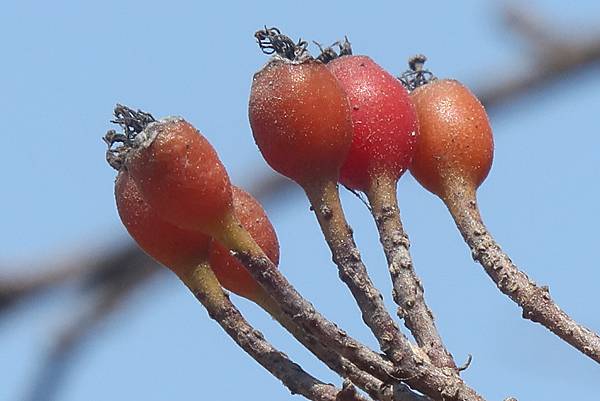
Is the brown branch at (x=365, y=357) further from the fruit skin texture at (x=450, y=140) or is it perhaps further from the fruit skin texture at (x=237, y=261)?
the fruit skin texture at (x=450, y=140)

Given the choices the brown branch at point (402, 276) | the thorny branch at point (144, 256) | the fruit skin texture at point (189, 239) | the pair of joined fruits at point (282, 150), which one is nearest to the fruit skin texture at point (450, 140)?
the pair of joined fruits at point (282, 150)

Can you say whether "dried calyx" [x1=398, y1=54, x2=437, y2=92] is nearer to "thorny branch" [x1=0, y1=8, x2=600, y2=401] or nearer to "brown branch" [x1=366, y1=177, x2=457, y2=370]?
"brown branch" [x1=366, y1=177, x2=457, y2=370]

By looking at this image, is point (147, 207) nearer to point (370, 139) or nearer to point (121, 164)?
point (121, 164)

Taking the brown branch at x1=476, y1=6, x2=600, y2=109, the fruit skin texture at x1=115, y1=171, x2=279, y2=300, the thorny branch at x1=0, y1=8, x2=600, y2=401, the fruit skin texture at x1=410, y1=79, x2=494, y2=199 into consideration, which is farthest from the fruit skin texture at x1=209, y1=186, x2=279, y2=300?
the brown branch at x1=476, y1=6, x2=600, y2=109

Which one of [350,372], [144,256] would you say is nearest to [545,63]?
[144,256]

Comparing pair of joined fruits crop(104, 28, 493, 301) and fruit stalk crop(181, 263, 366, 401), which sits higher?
pair of joined fruits crop(104, 28, 493, 301)

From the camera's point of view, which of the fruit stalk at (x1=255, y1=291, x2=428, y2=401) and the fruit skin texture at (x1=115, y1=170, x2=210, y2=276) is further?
the fruit skin texture at (x1=115, y1=170, x2=210, y2=276)

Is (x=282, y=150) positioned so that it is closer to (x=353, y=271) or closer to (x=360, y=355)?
(x=353, y=271)

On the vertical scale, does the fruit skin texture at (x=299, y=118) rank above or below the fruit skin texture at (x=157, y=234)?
above
